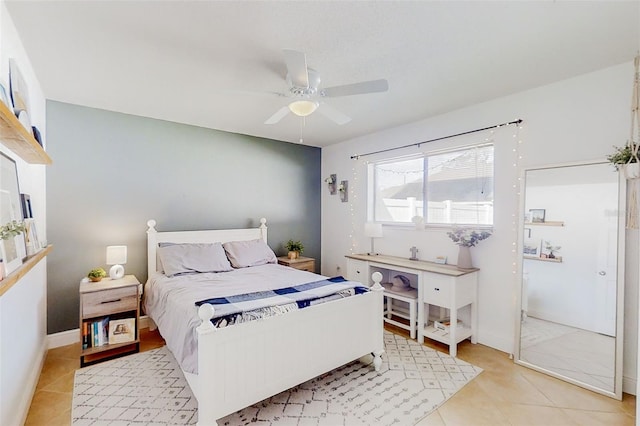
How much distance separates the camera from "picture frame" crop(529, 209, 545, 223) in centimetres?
274

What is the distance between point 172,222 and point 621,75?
15.2 ft

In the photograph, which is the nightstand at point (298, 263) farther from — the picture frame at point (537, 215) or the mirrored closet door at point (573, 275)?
the picture frame at point (537, 215)

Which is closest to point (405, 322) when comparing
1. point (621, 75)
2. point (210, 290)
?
point (210, 290)

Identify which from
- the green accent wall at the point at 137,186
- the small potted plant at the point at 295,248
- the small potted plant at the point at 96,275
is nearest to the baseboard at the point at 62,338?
the green accent wall at the point at 137,186

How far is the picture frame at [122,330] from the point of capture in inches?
113

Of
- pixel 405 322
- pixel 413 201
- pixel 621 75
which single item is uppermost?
pixel 621 75

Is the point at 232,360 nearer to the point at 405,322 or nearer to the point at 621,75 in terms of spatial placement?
the point at 405,322

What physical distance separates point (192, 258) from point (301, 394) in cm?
188

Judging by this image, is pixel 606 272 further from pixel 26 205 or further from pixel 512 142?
pixel 26 205

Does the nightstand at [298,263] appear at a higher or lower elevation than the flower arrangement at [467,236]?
lower

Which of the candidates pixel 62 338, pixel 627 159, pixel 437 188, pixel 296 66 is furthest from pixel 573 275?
pixel 62 338

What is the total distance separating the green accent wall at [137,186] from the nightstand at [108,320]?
1.81ft

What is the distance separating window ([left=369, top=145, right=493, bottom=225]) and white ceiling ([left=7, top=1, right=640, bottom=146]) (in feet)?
2.33

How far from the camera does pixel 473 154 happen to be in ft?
11.0
